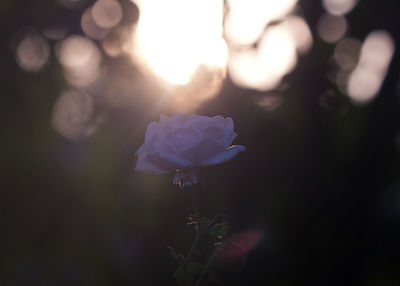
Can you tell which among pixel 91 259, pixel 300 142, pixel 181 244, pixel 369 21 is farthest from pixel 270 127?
pixel 369 21

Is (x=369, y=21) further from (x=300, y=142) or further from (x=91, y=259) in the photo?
A: (x=91, y=259)

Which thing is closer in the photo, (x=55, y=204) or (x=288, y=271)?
(x=288, y=271)

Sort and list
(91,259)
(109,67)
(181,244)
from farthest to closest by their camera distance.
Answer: (109,67)
(91,259)
(181,244)

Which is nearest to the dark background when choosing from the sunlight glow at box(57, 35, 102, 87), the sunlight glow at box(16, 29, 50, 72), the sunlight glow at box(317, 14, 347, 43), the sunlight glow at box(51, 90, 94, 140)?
the sunlight glow at box(51, 90, 94, 140)

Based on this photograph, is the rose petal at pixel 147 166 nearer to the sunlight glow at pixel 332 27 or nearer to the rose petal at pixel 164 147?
the rose petal at pixel 164 147

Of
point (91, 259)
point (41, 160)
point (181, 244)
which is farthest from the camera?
point (41, 160)

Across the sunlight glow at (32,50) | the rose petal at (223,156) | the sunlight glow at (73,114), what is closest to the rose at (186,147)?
the rose petal at (223,156)

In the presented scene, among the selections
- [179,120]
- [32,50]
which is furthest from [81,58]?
[179,120]
